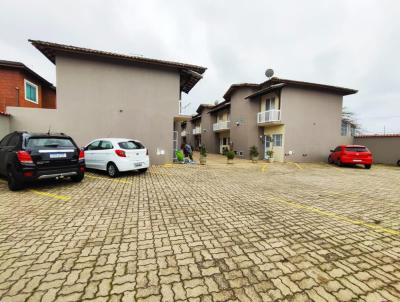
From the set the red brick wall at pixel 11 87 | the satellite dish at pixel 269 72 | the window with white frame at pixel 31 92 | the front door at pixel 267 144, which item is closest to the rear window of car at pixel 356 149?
the front door at pixel 267 144

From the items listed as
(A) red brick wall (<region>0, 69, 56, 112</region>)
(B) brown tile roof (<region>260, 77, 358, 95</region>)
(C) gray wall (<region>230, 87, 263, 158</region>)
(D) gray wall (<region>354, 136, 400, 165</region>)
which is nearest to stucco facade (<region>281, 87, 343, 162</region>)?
(B) brown tile roof (<region>260, 77, 358, 95</region>)

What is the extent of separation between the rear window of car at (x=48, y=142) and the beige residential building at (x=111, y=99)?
5783 millimetres

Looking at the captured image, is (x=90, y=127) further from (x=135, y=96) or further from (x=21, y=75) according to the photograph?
(x=21, y=75)

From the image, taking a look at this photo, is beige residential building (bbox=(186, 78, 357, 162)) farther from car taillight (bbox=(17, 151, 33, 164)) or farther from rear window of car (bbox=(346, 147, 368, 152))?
car taillight (bbox=(17, 151, 33, 164))

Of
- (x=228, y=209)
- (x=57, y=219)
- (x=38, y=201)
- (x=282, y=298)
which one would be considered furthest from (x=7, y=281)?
(x=228, y=209)

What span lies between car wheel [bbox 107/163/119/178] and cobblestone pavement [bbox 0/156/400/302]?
2.56 m

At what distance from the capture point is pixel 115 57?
11.7 meters

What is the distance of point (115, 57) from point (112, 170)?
7.55 m

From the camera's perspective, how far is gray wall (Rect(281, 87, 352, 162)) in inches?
677

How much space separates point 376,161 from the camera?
18.2 meters

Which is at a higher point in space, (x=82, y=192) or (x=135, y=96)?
(x=135, y=96)

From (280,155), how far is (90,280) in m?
17.7

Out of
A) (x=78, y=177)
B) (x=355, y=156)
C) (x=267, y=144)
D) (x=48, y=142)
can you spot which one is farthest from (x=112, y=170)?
(x=267, y=144)

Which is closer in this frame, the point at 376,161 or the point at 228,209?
the point at 228,209
